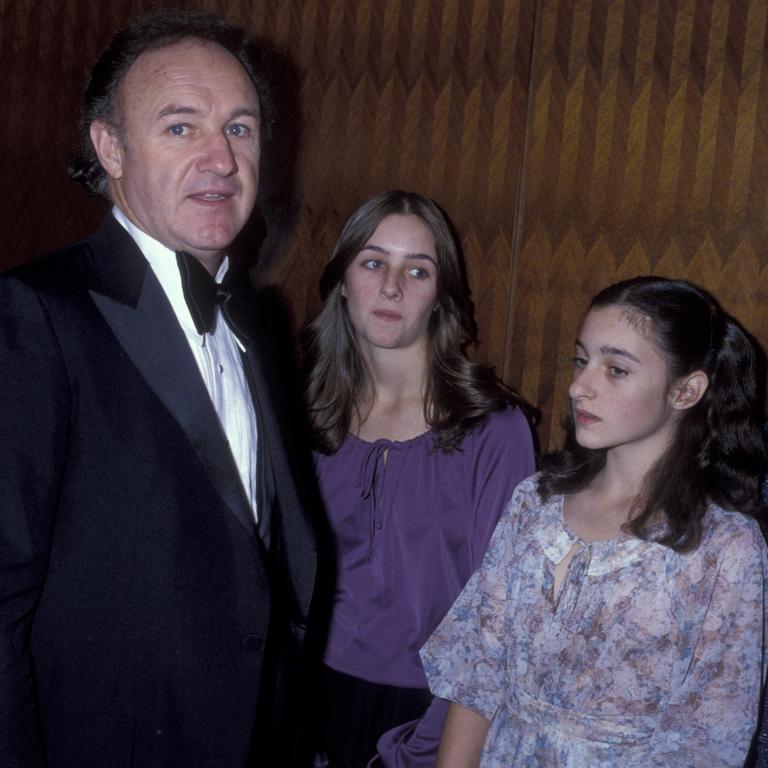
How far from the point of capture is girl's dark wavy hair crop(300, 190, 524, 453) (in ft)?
6.93

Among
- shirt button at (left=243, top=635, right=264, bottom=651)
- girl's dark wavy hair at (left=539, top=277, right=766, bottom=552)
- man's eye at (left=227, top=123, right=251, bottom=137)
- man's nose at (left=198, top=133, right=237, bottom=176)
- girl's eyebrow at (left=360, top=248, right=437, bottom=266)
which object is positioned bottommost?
shirt button at (left=243, top=635, right=264, bottom=651)

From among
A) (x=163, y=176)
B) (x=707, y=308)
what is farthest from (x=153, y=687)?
(x=707, y=308)

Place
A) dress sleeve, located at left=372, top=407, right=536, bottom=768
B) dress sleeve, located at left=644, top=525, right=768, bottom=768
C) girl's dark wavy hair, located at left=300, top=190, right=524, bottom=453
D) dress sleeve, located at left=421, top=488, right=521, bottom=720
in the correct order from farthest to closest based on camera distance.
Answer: girl's dark wavy hair, located at left=300, top=190, right=524, bottom=453
dress sleeve, located at left=372, top=407, right=536, bottom=768
dress sleeve, located at left=421, top=488, right=521, bottom=720
dress sleeve, located at left=644, top=525, right=768, bottom=768

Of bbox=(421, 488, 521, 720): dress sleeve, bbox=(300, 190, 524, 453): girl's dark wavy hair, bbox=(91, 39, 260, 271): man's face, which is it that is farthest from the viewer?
bbox=(300, 190, 524, 453): girl's dark wavy hair

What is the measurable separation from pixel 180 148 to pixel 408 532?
1009 mm

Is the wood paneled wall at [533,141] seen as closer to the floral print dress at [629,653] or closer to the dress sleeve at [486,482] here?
the dress sleeve at [486,482]

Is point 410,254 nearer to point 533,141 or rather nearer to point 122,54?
point 533,141

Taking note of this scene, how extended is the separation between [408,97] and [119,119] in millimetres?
1019

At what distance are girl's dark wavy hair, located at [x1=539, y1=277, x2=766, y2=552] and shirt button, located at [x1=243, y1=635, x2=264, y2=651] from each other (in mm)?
716

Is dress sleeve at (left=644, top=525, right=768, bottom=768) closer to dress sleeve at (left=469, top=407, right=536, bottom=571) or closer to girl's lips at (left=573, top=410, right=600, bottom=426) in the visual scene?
girl's lips at (left=573, top=410, right=600, bottom=426)

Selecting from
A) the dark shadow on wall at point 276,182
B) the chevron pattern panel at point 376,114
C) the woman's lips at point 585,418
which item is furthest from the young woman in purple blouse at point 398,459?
the woman's lips at point 585,418

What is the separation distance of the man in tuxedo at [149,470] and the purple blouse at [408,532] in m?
Answer: 0.45

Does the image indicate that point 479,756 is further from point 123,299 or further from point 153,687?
point 123,299

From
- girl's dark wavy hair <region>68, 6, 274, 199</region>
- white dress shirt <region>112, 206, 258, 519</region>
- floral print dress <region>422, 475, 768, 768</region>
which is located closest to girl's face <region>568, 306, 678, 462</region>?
floral print dress <region>422, 475, 768, 768</region>
